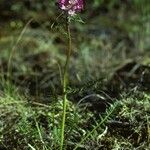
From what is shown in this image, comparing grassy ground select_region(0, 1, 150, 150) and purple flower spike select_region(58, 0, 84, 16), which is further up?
purple flower spike select_region(58, 0, 84, 16)

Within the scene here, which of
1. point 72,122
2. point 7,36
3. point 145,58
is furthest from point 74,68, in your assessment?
point 72,122

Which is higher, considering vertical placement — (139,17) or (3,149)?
(139,17)

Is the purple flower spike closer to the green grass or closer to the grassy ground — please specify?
the grassy ground

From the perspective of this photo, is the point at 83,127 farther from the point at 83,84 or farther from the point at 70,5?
the point at 70,5

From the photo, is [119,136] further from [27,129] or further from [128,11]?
[128,11]

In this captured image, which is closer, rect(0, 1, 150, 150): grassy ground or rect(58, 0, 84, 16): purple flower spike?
rect(58, 0, 84, 16): purple flower spike

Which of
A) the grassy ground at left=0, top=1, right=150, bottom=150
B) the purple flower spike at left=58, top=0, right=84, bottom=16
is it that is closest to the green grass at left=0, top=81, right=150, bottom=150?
the grassy ground at left=0, top=1, right=150, bottom=150

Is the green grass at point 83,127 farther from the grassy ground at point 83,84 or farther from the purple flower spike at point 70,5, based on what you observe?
the purple flower spike at point 70,5

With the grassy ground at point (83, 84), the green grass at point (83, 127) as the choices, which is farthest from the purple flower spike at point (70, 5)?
the green grass at point (83, 127)
